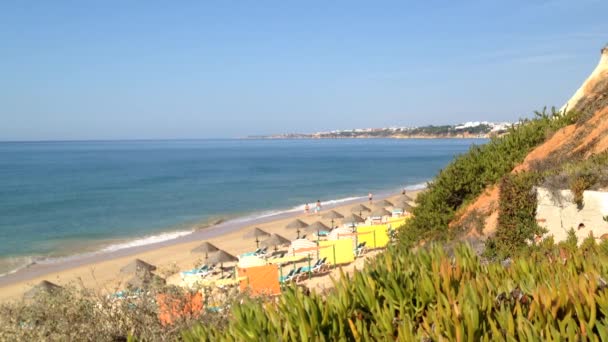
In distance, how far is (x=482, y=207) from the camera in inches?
384

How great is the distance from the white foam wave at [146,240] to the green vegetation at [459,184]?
18871mm

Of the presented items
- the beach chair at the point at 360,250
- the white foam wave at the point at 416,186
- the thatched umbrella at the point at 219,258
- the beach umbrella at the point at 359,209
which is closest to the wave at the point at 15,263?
the thatched umbrella at the point at 219,258

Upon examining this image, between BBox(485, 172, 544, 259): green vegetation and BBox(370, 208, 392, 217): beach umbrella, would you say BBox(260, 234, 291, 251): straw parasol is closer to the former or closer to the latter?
BBox(370, 208, 392, 217): beach umbrella

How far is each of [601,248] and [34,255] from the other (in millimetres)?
25156

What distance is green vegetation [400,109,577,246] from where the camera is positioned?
10523mm

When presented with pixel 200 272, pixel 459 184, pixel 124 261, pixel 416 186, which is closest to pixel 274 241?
pixel 200 272

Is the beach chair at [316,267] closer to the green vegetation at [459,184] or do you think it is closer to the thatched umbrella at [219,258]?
the thatched umbrella at [219,258]

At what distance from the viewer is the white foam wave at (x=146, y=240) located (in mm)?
25587

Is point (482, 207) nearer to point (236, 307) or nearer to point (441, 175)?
point (441, 175)

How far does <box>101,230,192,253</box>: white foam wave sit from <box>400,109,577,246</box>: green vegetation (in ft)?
61.9

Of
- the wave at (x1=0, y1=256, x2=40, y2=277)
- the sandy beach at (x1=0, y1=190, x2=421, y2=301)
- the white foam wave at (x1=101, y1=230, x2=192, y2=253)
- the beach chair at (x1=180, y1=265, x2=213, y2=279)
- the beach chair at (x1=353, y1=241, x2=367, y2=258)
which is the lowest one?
the white foam wave at (x1=101, y1=230, x2=192, y2=253)

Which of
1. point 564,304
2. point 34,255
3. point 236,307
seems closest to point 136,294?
point 236,307

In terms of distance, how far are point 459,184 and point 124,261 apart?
16.5 metres

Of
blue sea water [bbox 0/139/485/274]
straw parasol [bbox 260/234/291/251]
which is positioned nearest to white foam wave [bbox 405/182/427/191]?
blue sea water [bbox 0/139/485/274]
